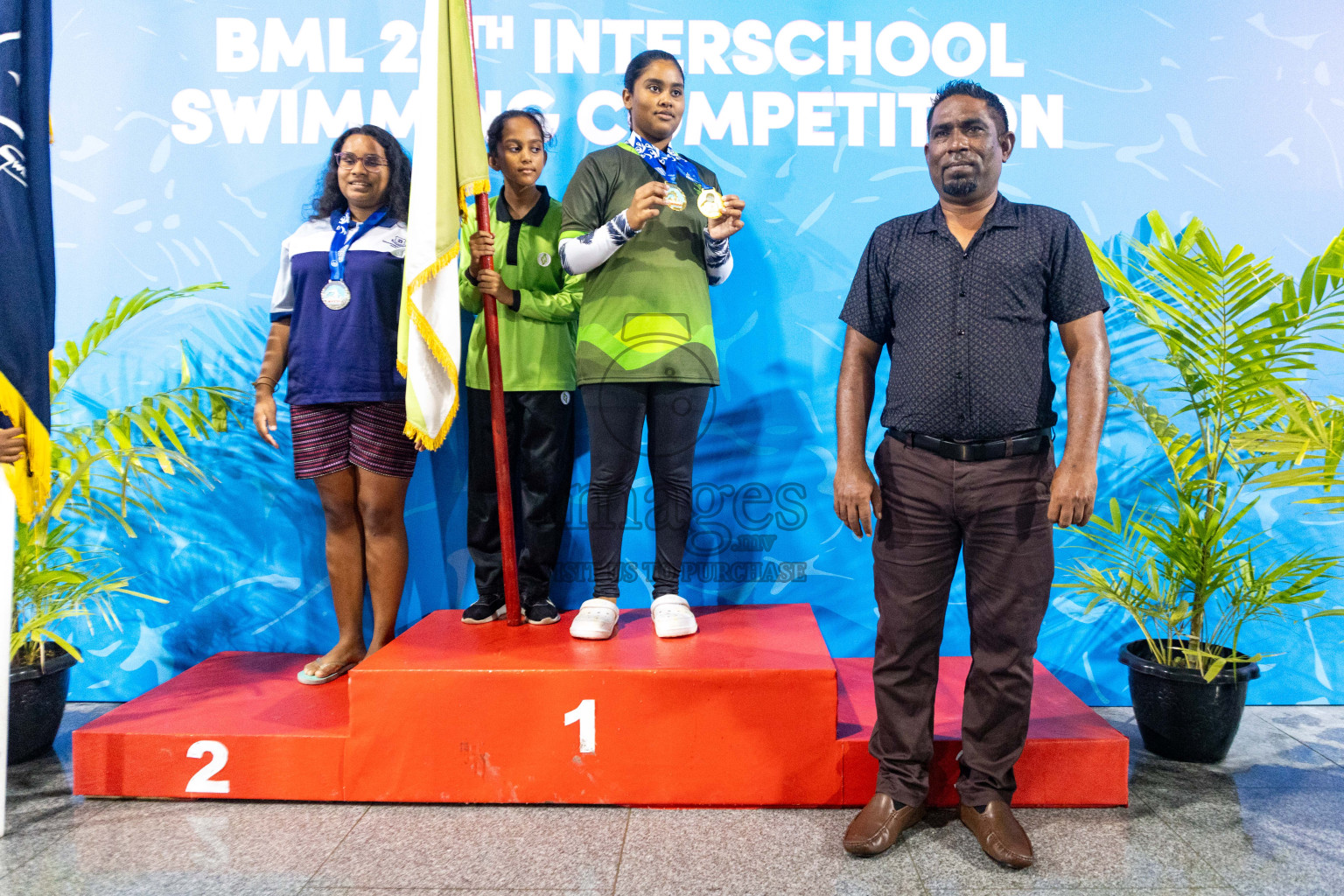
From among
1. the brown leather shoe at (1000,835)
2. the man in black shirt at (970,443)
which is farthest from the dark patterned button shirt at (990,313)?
the brown leather shoe at (1000,835)

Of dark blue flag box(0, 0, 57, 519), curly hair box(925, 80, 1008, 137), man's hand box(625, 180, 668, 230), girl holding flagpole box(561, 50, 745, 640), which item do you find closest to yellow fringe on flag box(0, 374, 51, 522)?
dark blue flag box(0, 0, 57, 519)

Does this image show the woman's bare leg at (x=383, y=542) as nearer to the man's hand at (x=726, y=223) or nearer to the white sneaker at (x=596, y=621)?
the white sneaker at (x=596, y=621)

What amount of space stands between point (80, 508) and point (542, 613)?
1.70 meters

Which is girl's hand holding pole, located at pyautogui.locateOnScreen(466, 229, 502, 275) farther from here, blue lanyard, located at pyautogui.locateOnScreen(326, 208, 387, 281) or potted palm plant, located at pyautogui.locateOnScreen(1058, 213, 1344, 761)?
potted palm plant, located at pyautogui.locateOnScreen(1058, 213, 1344, 761)

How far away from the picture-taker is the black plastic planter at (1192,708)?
2697mm

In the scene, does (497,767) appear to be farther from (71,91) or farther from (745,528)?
(71,91)

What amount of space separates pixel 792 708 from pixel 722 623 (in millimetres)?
508

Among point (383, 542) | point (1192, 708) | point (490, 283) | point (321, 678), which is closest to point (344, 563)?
point (383, 542)

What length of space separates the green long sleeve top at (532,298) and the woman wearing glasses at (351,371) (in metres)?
0.27

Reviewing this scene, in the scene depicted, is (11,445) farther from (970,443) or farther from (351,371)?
(970,443)

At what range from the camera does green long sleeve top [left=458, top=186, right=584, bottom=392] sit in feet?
9.43

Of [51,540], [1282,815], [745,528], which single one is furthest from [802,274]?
[51,540]

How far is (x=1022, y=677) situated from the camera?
2143mm

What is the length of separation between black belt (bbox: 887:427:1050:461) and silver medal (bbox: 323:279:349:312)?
1.77 meters
